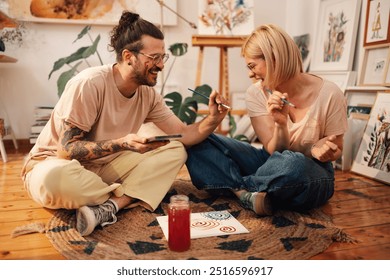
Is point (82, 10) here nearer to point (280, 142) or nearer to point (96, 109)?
point (96, 109)

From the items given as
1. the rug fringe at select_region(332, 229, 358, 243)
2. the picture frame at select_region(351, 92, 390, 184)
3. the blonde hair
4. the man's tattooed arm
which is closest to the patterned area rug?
the rug fringe at select_region(332, 229, 358, 243)

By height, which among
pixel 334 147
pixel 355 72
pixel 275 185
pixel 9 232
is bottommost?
pixel 9 232

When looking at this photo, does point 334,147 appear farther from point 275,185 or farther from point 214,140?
point 214,140

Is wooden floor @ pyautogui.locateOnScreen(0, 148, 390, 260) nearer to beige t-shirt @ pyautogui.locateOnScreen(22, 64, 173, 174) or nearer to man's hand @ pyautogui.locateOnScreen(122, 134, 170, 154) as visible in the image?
beige t-shirt @ pyautogui.locateOnScreen(22, 64, 173, 174)

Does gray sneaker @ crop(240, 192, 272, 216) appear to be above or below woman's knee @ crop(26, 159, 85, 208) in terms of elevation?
below

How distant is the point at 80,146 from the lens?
1432 millimetres

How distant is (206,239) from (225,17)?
7.04 ft

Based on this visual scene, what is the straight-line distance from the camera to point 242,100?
3482 mm

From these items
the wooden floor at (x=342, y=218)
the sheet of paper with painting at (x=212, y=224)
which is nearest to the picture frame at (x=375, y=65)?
the wooden floor at (x=342, y=218)

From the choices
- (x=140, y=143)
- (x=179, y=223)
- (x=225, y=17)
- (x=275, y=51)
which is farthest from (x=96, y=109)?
(x=225, y=17)

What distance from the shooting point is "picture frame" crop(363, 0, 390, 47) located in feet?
7.15

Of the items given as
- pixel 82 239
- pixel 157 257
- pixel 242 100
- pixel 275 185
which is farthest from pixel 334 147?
pixel 242 100

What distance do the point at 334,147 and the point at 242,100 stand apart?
86.4 inches

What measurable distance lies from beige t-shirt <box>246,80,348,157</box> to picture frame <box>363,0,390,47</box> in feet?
2.99
